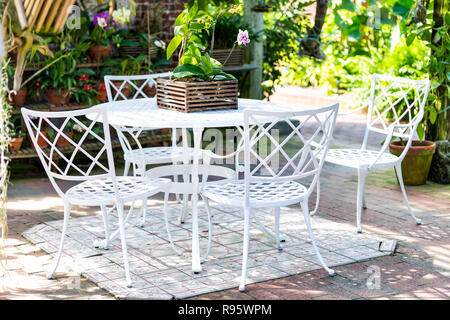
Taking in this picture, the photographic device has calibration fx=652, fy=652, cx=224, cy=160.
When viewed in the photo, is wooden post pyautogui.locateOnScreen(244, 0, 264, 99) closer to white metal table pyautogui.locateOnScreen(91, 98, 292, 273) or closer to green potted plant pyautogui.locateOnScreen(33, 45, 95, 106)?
green potted plant pyautogui.locateOnScreen(33, 45, 95, 106)

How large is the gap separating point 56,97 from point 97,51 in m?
0.58

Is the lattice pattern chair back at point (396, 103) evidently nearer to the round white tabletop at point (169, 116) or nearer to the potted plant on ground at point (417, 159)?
the potted plant on ground at point (417, 159)

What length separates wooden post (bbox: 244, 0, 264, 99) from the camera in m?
7.36

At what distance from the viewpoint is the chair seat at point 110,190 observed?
10.8ft

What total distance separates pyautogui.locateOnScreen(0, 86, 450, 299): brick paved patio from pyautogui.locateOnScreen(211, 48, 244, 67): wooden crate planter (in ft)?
6.56

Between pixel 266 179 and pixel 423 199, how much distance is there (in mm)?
2163

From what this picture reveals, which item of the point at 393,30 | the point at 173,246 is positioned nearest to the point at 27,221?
the point at 173,246

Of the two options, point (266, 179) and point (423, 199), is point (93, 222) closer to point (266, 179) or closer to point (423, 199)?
point (266, 179)

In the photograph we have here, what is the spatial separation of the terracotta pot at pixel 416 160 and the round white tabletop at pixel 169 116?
172 cm

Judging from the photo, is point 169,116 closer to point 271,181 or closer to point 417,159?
point 271,181

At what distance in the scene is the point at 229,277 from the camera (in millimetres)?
3340

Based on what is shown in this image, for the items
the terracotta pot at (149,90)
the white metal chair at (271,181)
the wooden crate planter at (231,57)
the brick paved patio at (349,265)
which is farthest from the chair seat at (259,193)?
the wooden crate planter at (231,57)
